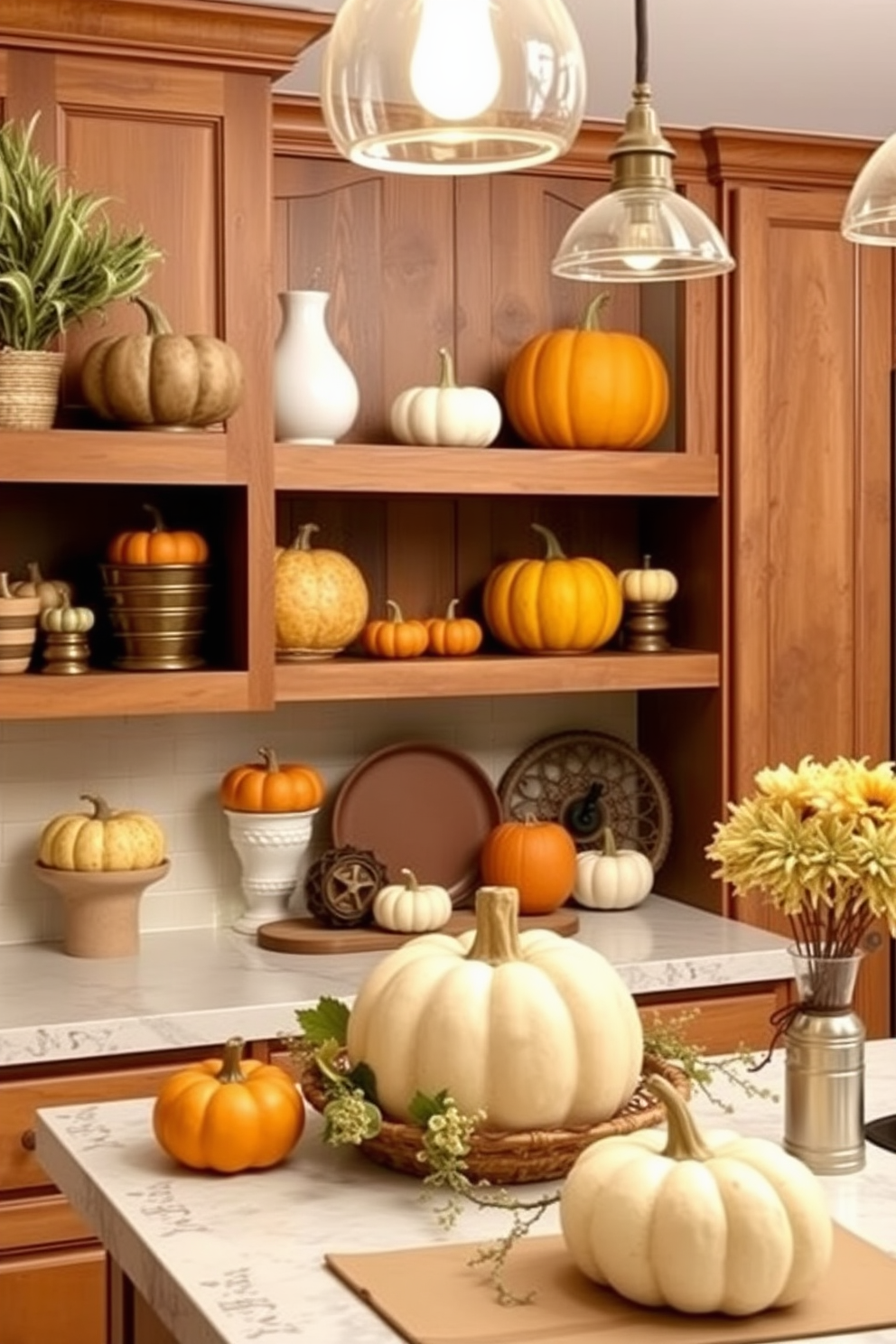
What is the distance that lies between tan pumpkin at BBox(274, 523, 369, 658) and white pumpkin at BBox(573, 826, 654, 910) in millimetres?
745

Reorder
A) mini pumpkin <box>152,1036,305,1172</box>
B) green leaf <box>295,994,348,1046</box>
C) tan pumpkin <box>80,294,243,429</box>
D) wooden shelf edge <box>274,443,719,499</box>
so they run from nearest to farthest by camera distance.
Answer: mini pumpkin <box>152,1036,305,1172</box> → green leaf <box>295,994,348,1046</box> → tan pumpkin <box>80,294,243,429</box> → wooden shelf edge <box>274,443,719,499</box>

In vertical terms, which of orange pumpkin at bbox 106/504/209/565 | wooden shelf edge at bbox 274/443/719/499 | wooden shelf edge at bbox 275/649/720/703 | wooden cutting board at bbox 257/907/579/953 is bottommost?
wooden cutting board at bbox 257/907/579/953

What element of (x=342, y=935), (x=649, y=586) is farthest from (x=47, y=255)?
(x=649, y=586)

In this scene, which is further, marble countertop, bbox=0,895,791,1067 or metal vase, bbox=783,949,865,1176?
marble countertop, bbox=0,895,791,1067

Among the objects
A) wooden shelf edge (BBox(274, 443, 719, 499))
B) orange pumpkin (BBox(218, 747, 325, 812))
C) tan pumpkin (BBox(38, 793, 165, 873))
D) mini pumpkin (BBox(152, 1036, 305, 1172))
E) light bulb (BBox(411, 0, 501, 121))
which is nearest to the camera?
light bulb (BBox(411, 0, 501, 121))

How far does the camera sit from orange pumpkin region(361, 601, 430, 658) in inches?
162

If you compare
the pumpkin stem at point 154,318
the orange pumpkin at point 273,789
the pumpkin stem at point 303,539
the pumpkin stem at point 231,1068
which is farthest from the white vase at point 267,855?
the pumpkin stem at point 231,1068

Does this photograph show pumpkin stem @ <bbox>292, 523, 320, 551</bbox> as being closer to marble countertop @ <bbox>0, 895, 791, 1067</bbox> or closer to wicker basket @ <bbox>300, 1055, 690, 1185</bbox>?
marble countertop @ <bbox>0, 895, 791, 1067</bbox>

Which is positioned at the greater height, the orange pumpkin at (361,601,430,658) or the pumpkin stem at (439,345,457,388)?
the pumpkin stem at (439,345,457,388)

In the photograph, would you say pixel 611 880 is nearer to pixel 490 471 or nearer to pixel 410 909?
pixel 410 909

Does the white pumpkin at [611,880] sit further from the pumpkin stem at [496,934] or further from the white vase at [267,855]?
the pumpkin stem at [496,934]

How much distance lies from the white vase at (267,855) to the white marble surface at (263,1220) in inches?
62.0

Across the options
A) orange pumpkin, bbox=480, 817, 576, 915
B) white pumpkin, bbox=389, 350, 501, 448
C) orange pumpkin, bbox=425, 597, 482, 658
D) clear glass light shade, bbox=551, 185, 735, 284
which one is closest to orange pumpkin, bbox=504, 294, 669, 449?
white pumpkin, bbox=389, 350, 501, 448

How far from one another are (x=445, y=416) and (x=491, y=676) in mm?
530
